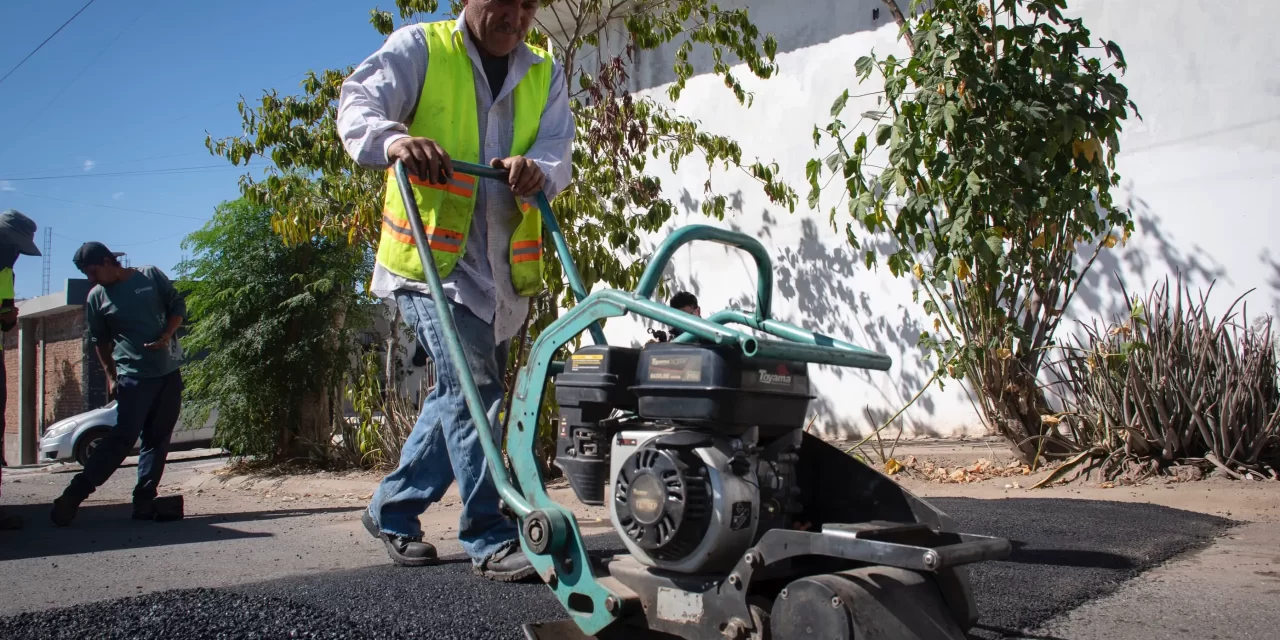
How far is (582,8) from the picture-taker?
6848 millimetres

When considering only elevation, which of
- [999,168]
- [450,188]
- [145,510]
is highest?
[999,168]

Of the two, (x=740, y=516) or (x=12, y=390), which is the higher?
(x=12, y=390)

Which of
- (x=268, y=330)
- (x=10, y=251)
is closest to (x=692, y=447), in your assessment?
(x=10, y=251)

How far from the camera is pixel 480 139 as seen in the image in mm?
3320

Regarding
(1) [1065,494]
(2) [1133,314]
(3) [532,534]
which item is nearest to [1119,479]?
(1) [1065,494]

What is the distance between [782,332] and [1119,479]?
13.3 ft

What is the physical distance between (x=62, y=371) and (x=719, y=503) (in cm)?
2004

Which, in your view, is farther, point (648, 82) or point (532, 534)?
point (648, 82)

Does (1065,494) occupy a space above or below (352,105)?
below

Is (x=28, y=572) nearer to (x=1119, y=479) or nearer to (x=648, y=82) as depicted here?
(x=1119, y=479)

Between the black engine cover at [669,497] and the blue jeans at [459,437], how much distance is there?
Result: 2.95 ft

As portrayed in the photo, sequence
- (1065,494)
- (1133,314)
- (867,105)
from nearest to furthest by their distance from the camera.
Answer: (1065,494)
(1133,314)
(867,105)

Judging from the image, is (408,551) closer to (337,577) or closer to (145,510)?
(337,577)

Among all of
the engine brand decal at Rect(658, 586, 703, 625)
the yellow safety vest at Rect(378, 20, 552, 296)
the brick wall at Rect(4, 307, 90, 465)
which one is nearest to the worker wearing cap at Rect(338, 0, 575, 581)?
the yellow safety vest at Rect(378, 20, 552, 296)
